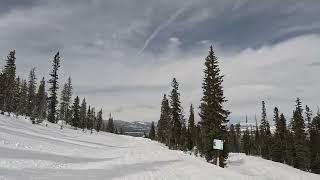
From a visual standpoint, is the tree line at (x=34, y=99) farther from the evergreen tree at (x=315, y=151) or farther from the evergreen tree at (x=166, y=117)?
the evergreen tree at (x=315, y=151)

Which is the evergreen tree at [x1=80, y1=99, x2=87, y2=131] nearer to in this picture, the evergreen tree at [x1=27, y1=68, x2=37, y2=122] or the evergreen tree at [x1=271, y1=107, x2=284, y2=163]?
the evergreen tree at [x1=27, y1=68, x2=37, y2=122]

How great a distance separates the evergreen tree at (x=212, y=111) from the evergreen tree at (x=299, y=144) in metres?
43.0

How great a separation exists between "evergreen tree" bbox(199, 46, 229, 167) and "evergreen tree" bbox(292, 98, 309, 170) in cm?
4305

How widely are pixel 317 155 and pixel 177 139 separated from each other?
30.4m

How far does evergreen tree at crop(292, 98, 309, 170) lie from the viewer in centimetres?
7588

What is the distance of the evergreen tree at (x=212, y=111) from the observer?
128 ft

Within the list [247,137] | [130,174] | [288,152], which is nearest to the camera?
[130,174]

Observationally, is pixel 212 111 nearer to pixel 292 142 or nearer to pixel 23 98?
pixel 292 142

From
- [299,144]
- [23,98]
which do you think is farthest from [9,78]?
[299,144]

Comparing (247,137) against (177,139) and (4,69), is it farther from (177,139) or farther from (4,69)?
(4,69)

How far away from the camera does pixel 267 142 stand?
94.2 m

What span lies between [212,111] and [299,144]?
45.4m

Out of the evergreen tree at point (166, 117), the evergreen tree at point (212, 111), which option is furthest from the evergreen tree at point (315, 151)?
the evergreen tree at point (212, 111)

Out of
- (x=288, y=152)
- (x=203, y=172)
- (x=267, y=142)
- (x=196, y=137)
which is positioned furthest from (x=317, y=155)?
(x=203, y=172)
